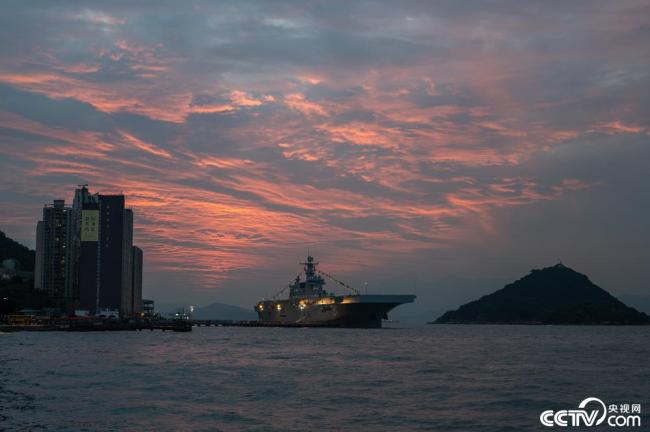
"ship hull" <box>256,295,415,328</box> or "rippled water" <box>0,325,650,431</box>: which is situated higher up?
"ship hull" <box>256,295,415,328</box>

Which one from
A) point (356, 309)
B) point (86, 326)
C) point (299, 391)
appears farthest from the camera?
point (356, 309)

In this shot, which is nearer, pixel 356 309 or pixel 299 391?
pixel 299 391

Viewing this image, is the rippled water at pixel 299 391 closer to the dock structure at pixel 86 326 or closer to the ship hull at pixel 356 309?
the dock structure at pixel 86 326

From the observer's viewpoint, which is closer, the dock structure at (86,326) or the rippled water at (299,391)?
the rippled water at (299,391)

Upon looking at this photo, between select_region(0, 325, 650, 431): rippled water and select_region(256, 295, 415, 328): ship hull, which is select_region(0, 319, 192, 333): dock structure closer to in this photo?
select_region(256, 295, 415, 328): ship hull

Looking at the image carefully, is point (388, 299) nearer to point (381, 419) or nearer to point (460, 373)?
point (460, 373)

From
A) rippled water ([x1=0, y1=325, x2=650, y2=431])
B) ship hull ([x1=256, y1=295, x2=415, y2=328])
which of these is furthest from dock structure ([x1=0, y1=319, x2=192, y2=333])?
rippled water ([x1=0, y1=325, x2=650, y2=431])

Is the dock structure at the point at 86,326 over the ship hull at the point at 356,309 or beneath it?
beneath

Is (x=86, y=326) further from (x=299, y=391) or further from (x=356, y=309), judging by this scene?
(x=299, y=391)

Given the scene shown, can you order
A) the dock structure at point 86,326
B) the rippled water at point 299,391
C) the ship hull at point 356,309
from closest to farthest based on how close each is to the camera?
the rippled water at point 299,391 < the dock structure at point 86,326 < the ship hull at point 356,309

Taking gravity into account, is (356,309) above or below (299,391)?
above

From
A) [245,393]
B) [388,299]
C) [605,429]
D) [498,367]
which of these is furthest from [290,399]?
[388,299]

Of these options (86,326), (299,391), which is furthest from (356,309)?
(299,391)

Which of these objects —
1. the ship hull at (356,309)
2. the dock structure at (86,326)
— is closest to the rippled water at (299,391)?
the dock structure at (86,326)
